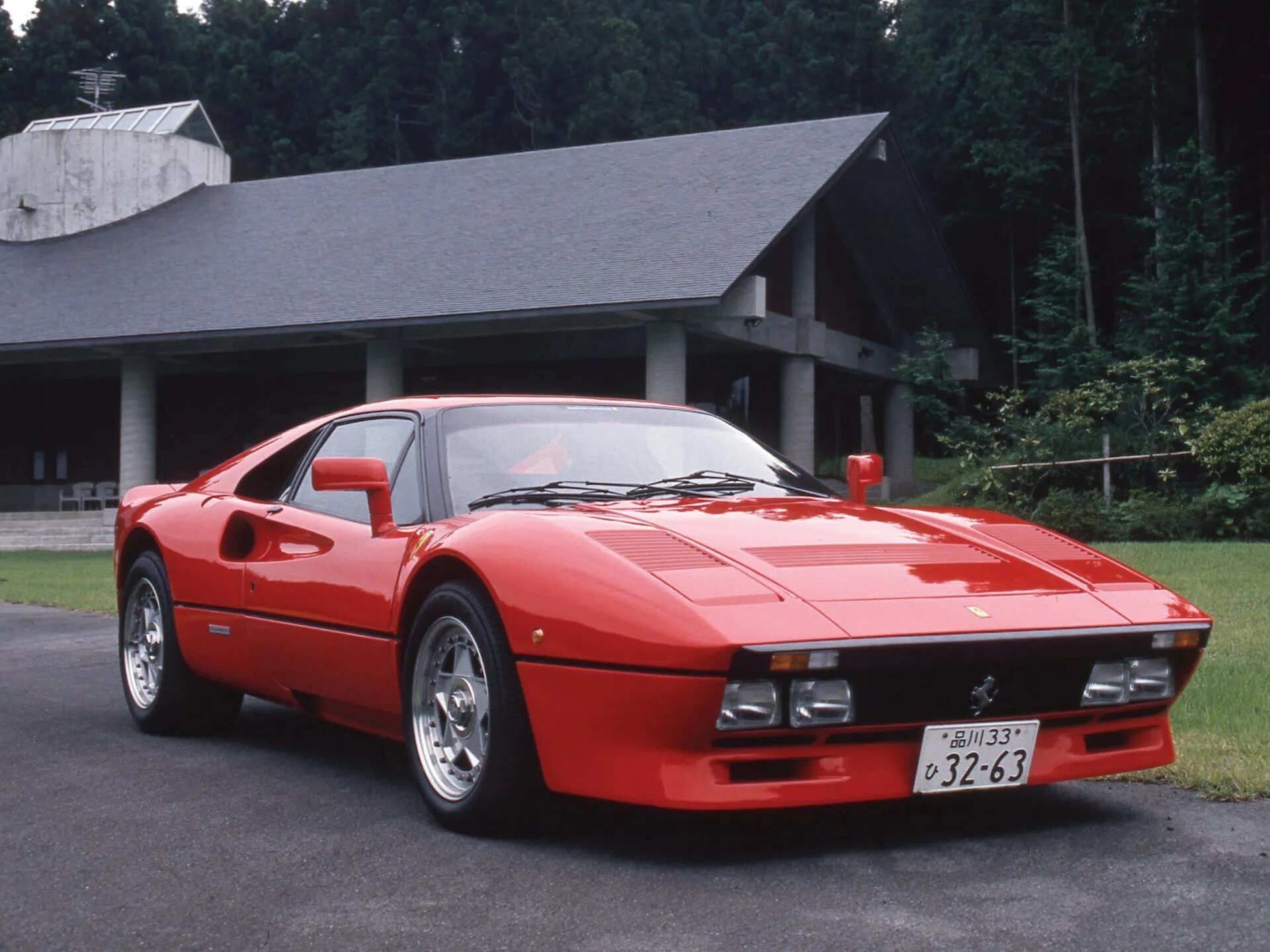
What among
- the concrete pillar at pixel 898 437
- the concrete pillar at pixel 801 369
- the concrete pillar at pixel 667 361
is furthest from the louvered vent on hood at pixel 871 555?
the concrete pillar at pixel 898 437

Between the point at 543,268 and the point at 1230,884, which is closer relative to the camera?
the point at 1230,884

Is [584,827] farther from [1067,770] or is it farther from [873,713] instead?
[1067,770]

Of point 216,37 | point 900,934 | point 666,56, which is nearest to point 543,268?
point 900,934

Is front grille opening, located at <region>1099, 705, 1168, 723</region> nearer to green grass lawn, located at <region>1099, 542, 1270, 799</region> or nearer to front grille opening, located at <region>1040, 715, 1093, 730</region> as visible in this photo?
front grille opening, located at <region>1040, 715, 1093, 730</region>

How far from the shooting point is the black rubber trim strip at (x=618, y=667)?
341cm

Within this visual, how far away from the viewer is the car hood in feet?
12.0

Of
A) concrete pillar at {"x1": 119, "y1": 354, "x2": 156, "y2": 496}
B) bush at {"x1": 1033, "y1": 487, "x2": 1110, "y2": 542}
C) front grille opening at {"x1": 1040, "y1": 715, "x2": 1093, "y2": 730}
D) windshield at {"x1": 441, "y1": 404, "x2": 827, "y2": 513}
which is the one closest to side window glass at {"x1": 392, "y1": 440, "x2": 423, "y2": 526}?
windshield at {"x1": 441, "y1": 404, "x2": 827, "y2": 513}

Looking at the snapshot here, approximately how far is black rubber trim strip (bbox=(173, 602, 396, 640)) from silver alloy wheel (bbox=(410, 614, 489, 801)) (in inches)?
8.5

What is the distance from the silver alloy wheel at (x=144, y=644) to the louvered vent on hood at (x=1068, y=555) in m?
3.33

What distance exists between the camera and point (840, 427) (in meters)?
31.0

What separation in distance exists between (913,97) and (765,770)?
50354 millimetres

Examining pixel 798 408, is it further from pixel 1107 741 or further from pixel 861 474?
pixel 1107 741

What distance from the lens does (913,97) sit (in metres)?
51.1

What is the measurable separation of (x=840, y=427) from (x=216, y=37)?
4172cm
